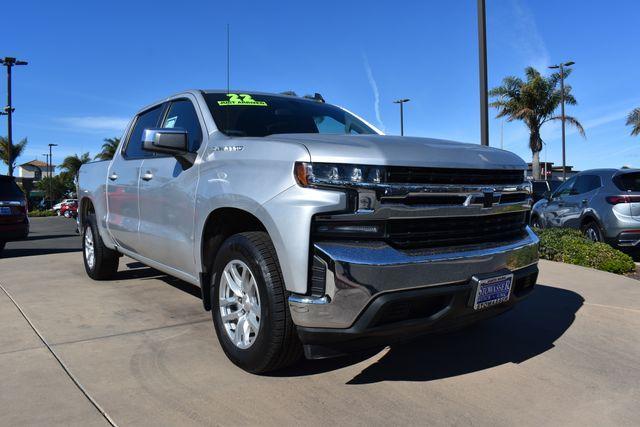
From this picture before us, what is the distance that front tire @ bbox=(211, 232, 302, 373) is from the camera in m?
2.92

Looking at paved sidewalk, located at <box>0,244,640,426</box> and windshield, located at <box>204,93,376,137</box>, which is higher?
windshield, located at <box>204,93,376,137</box>

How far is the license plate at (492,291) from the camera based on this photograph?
2990 mm

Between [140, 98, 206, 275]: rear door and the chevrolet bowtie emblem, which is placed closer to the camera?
the chevrolet bowtie emblem

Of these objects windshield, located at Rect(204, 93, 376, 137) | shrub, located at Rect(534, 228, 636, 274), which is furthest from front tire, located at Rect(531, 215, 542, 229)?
windshield, located at Rect(204, 93, 376, 137)

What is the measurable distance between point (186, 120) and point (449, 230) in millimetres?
2361

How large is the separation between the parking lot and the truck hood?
1320 millimetres

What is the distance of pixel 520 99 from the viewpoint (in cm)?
3325

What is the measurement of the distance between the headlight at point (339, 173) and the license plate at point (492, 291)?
84 cm

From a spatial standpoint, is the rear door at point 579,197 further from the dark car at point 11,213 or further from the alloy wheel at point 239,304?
the dark car at point 11,213

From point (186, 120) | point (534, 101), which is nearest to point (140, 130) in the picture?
point (186, 120)

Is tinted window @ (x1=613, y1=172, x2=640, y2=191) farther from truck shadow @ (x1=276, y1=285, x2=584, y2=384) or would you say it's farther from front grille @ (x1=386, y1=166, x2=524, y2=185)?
front grille @ (x1=386, y1=166, x2=524, y2=185)

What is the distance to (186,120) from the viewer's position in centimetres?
431

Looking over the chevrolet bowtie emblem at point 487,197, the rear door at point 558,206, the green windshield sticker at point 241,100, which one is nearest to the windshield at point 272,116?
the green windshield sticker at point 241,100

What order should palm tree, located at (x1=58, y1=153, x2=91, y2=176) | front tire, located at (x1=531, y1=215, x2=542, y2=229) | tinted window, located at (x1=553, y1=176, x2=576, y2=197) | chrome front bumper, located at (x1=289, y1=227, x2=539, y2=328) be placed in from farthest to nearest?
palm tree, located at (x1=58, y1=153, x2=91, y2=176) → front tire, located at (x1=531, y1=215, x2=542, y2=229) → tinted window, located at (x1=553, y1=176, x2=576, y2=197) → chrome front bumper, located at (x1=289, y1=227, x2=539, y2=328)
